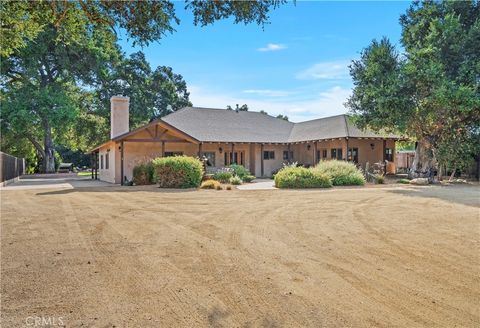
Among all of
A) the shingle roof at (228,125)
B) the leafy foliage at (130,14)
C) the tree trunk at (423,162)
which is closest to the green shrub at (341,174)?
the tree trunk at (423,162)

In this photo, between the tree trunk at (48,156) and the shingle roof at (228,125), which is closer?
the shingle roof at (228,125)

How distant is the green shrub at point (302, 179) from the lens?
17250 mm

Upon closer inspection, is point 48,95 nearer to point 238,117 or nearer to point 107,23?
point 238,117

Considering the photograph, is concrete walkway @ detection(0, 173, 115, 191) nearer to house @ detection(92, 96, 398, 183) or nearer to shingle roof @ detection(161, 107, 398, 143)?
house @ detection(92, 96, 398, 183)

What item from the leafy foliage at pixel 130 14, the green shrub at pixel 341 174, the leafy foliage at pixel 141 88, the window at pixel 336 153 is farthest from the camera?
the leafy foliage at pixel 141 88

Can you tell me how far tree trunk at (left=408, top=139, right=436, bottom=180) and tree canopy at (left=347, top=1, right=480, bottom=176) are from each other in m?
0.06

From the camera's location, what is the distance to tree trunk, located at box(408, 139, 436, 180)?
2178 cm

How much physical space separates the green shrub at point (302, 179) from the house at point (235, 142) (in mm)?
6420

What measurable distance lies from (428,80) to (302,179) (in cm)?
834

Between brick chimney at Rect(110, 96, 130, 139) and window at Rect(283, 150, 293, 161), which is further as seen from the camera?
window at Rect(283, 150, 293, 161)

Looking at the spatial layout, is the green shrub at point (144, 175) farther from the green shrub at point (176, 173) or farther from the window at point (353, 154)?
the window at point (353, 154)

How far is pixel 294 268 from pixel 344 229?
2.87 metres

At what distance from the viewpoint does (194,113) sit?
97.6ft

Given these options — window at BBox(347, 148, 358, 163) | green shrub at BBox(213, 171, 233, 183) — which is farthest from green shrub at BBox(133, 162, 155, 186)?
window at BBox(347, 148, 358, 163)
